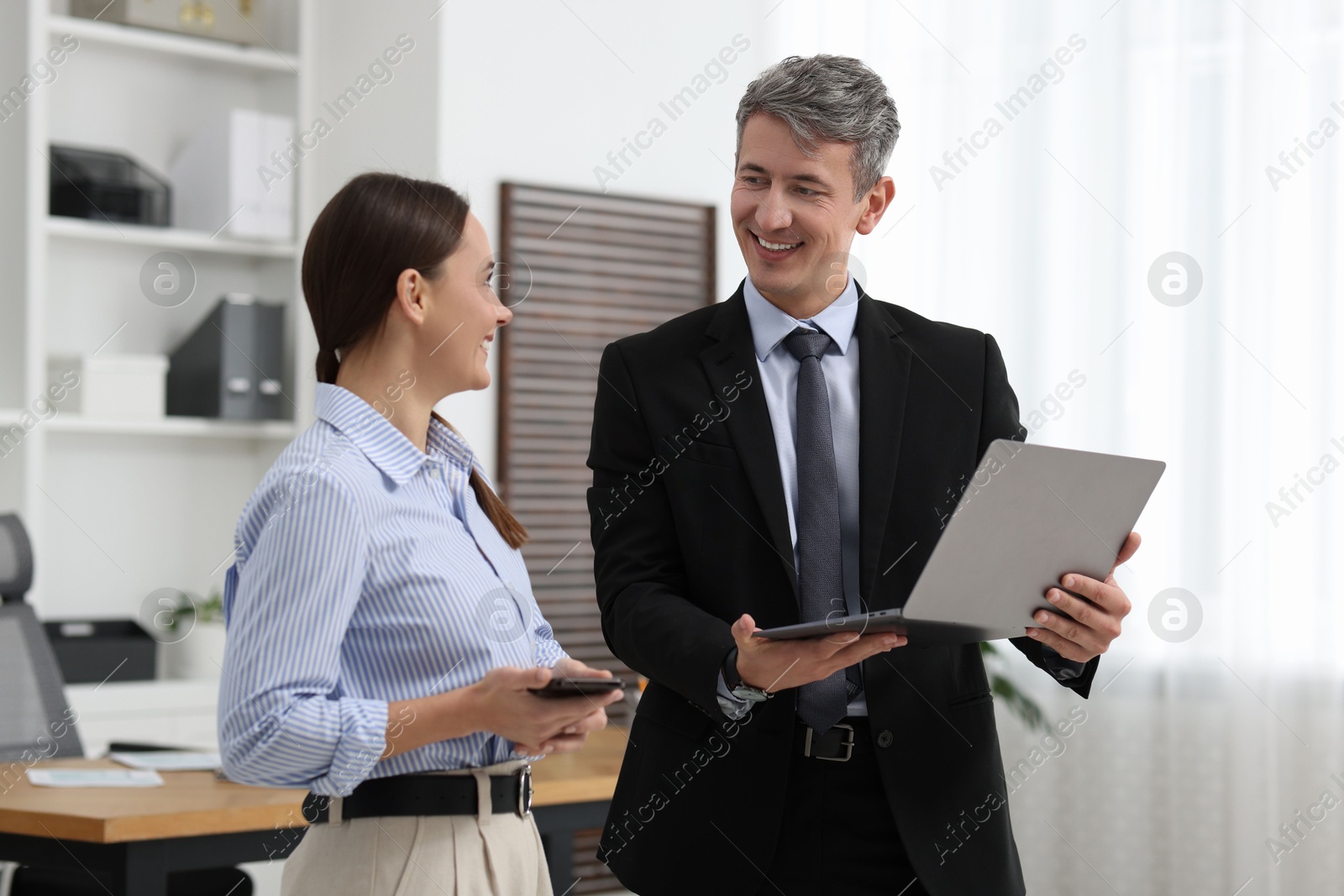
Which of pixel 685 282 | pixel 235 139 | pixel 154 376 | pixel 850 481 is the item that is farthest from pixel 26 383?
pixel 850 481

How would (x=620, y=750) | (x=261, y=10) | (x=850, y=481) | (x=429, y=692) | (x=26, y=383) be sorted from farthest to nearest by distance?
1. (x=261, y=10)
2. (x=26, y=383)
3. (x=620, y=750)
4. (x=850, y=481)
5. (x=429, y=692)

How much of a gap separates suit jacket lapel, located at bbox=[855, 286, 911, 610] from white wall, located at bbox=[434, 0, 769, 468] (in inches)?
93.4

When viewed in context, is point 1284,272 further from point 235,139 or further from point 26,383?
point 26,383

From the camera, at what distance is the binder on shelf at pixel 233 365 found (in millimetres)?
4102

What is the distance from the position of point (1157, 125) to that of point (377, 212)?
9.05ft

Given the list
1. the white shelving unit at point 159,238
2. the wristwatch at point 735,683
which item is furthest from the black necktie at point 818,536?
the white shelving unit at point 159,238

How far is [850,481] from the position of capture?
1.50 m

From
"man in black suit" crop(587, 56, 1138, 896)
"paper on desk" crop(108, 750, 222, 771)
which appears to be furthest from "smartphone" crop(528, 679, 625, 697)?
"paper on desk" crop(108, 750, 222, 771)

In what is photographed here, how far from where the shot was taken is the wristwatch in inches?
51.9

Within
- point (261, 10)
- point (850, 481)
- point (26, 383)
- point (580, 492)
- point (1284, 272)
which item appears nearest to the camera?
point (850, 481)

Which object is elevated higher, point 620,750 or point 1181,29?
point 1181,29

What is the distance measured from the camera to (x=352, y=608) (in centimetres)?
123

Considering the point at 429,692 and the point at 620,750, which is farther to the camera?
the point at 620,750

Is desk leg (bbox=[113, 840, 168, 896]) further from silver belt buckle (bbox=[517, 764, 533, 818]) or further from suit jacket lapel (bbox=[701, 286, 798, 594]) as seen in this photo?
suit jacket lapel (bbox=[701, 286, 798, 594])
